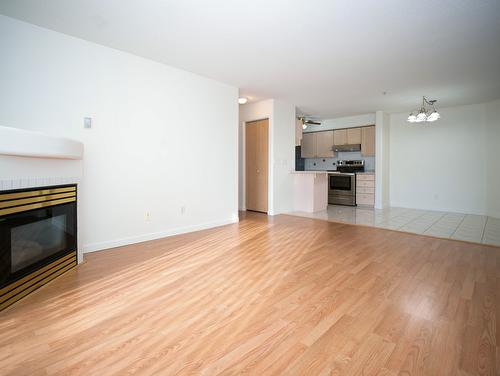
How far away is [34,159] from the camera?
226 centimetres

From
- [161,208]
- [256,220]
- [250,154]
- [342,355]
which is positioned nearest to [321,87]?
[250,154]

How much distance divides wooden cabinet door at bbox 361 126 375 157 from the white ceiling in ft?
8.46

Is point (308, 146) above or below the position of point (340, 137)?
below

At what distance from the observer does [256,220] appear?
5289 mm

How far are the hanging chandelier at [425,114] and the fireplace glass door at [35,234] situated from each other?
6.04m

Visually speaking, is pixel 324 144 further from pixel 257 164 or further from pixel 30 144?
pixel 30 144

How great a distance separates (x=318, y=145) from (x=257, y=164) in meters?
3.08

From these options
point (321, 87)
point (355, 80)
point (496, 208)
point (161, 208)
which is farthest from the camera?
point (496, 208)

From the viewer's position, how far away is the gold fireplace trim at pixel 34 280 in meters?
1.95

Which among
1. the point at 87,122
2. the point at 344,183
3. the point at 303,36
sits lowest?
the point at 344,183

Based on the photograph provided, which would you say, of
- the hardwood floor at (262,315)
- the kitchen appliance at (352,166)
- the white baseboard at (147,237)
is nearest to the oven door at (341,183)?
the kitchen appliance at (352,166)

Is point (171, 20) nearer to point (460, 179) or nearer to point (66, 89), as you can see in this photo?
point (66, 89)

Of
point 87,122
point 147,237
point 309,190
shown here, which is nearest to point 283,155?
point 309,190

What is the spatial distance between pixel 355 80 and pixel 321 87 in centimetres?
63
